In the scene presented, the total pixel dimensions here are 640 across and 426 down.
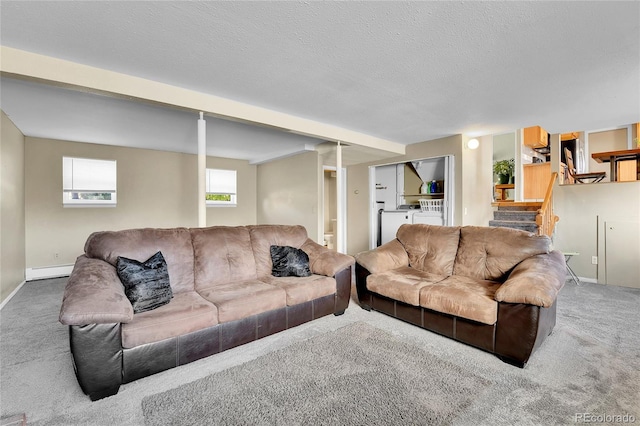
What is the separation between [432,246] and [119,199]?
19.8 feet

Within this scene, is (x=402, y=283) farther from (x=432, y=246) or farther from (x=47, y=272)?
(x=47, y=272)

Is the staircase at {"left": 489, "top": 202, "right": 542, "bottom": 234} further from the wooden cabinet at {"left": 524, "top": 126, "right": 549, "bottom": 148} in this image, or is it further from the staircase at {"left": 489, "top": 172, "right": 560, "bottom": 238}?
the wooden cabinet at {"left": 524, "top": 126, "right": 549, "bottom": 148}

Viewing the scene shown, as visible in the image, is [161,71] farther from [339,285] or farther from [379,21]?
[339,285]

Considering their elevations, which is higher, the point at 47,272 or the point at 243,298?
the point at 243,298

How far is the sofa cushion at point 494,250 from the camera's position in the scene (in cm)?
287

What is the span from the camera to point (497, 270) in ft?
9.68

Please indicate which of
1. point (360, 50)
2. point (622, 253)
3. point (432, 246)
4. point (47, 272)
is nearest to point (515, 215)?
point (622, 253)

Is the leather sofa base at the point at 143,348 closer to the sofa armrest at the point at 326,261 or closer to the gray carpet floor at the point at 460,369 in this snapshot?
the gray carpet floor at the point at 460,369

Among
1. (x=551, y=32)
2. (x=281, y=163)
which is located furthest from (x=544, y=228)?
→ (x=281, y=163)

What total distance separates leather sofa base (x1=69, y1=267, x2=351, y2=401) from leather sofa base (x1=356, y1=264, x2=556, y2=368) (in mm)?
1266

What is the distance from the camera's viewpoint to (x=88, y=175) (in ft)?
18.7

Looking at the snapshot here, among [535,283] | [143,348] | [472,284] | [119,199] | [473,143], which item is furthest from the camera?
[119,199]

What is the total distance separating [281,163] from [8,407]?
19.3ft

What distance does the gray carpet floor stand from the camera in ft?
5.52
